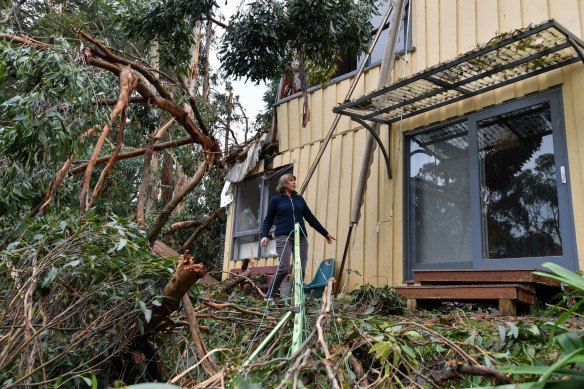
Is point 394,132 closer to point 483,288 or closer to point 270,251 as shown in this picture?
point 483,288

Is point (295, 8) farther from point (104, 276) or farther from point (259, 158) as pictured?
point (104, 276)

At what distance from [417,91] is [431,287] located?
7.41ft

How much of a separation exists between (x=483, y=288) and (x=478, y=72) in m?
2.22

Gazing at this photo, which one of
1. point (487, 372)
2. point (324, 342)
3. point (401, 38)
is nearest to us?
point (487, 372)

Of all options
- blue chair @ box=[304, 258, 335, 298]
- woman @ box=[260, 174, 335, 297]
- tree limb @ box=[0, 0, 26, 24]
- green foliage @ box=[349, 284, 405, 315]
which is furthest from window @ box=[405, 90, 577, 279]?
tree limb @ box=[0, 0, 26, 24]

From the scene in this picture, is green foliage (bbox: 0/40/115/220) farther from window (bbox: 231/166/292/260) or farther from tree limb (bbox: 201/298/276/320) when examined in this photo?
window (bbox: 231/166/292/260)

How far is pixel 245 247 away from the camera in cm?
916

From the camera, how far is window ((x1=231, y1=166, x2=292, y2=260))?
8711mm

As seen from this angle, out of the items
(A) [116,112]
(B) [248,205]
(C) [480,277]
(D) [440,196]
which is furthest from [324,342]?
(B) [248,205]

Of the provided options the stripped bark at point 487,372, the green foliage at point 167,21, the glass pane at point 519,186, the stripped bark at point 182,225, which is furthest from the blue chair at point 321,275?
the stripped bark at point 487,372

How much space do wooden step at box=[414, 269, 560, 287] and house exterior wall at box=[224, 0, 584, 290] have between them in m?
0.52

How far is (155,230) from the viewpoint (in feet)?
20.2

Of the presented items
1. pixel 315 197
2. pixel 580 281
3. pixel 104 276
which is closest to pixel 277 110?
pixel 315 197

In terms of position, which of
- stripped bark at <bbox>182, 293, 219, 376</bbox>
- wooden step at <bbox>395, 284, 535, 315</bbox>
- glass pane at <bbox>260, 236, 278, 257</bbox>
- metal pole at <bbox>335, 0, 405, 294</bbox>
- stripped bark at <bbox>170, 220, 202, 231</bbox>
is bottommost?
stripped bark at <bbox>182, 293, 219, 376</bbox>
